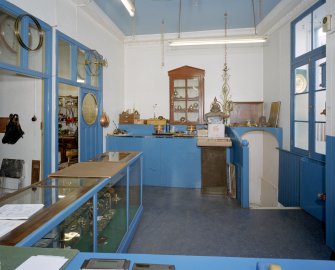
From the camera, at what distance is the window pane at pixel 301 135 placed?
4.38 metres

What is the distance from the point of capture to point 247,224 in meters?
3.59

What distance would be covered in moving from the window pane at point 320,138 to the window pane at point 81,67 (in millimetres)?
4269

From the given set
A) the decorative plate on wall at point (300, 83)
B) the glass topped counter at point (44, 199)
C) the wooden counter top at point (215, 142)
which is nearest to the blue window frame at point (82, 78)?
the glass topped counter at point (44, 199)

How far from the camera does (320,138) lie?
3932 mm

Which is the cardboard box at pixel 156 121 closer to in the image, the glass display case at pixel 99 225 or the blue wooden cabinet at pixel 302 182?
the blue wooden cabinet at pixel 302 182

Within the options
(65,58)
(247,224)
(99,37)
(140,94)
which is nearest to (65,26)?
(65,58)

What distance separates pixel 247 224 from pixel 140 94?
14.8 ft

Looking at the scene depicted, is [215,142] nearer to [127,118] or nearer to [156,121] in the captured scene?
[156,121]

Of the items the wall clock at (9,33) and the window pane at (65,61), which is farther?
the window pane at (65,61)

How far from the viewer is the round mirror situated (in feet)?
15.9

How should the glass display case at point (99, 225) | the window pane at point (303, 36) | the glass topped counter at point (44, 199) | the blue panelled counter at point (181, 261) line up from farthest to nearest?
the window pane at point (303, 36) → the glass display case at point (99, 225) → the glass topped counter at point (44, 199) → the blue panelled counter at point (181, 261)

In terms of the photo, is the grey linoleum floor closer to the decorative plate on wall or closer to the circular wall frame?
the decorative plate on wall

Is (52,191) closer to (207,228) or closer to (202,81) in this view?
(207,228)

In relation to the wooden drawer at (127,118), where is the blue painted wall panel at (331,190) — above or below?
below
